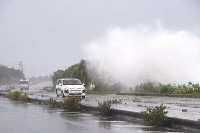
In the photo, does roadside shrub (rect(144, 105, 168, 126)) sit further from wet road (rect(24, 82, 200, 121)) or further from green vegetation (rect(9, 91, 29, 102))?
green vegetation (rect(9, 91, 29, 102))

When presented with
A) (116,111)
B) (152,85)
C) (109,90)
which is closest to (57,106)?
(116,111)

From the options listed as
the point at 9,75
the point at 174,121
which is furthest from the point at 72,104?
the point at 9,75

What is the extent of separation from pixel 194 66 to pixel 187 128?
1036 inches

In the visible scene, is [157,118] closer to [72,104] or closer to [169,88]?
[72,104]

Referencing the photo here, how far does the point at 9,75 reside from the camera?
598ft

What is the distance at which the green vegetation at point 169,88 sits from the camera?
104 ft

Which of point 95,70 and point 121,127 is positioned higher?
point 95,70

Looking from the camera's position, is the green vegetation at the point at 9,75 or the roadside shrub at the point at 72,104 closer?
the roadside shrub at the point at 72,104

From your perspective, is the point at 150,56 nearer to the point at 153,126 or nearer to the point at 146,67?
the point at 146,67

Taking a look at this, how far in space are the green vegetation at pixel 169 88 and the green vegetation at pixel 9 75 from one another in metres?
137

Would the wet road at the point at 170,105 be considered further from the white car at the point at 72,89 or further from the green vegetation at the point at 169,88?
the white car at the point at 72,89

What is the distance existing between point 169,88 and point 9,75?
510 ft

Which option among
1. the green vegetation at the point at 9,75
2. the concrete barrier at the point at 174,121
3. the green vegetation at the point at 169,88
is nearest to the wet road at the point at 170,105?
the concrete barrier at the point at 174,121

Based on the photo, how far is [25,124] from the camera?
44.8 feet
